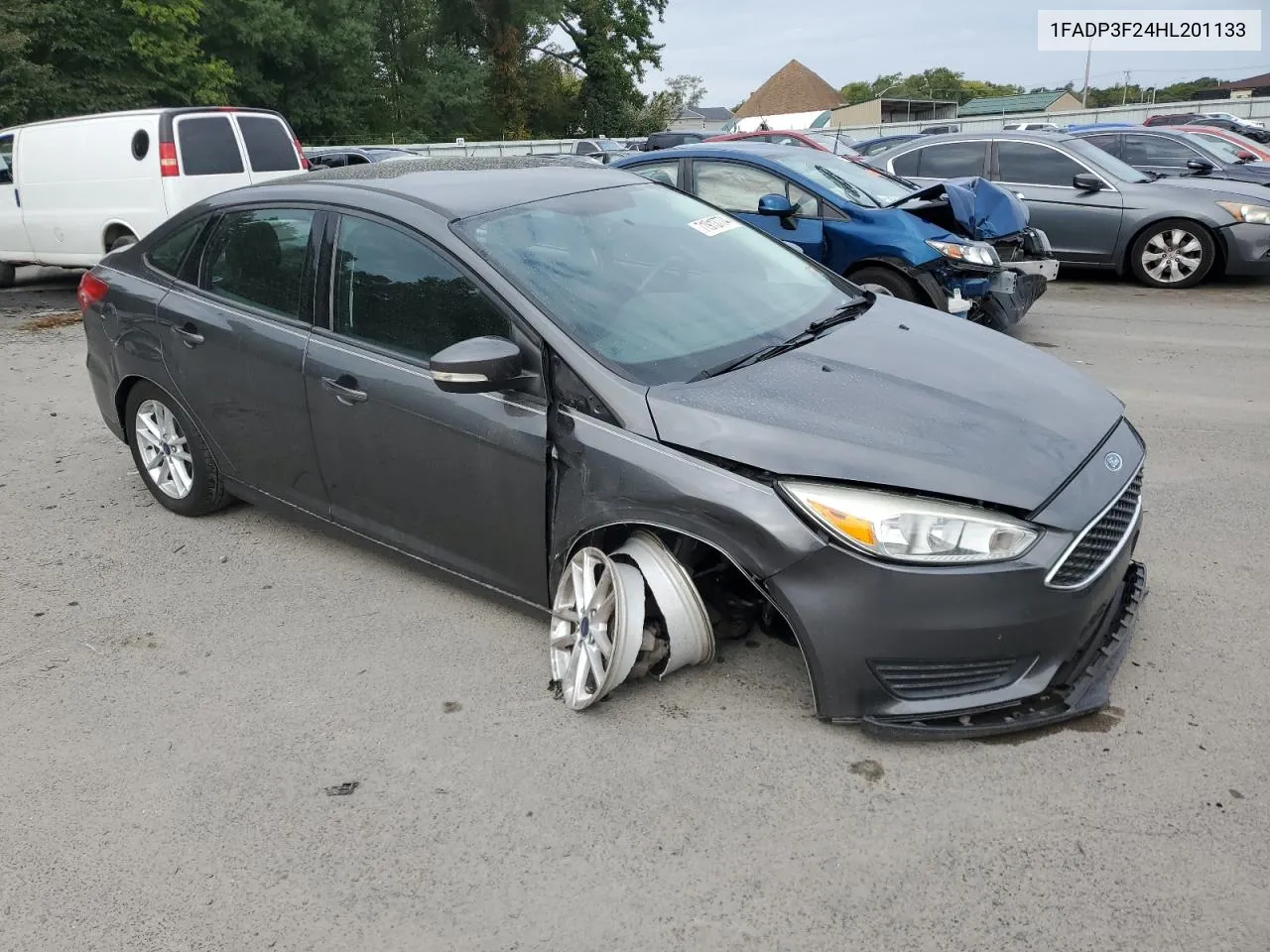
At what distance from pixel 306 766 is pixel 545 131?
53489 millimetres

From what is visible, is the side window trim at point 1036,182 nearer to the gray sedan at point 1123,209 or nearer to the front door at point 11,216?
the gray sedan at point 1123,209

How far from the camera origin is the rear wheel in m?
9.95

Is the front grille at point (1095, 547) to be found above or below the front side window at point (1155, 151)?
below

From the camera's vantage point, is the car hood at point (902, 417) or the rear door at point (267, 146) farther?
the rear door at point (267, 146)

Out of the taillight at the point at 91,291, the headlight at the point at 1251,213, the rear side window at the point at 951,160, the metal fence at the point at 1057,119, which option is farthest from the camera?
the metal fence at the point at 1057,119

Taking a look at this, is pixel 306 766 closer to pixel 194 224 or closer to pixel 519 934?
pixel 519 934

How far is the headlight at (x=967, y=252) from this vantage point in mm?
7375

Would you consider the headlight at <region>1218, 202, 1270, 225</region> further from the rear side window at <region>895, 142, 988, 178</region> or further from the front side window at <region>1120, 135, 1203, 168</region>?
the front side window at <region>1120, 135, 1203, 168</region>

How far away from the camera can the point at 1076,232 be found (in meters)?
10.4

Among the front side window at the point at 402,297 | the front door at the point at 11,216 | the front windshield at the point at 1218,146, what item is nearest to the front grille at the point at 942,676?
the front side window at the point at 402,297

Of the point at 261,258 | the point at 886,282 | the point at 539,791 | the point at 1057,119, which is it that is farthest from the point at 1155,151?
the point at 1057,119

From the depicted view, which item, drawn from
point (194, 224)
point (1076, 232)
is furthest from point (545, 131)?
point (194, 224)

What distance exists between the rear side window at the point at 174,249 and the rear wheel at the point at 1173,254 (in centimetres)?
892

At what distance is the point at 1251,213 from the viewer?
9672 millimetres
